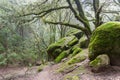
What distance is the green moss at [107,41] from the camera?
7389 millimetres

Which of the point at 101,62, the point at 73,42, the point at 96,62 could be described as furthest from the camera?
the point at 73,42

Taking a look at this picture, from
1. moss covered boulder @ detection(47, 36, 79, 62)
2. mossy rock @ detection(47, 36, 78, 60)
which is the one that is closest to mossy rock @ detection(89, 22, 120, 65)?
moss covered boulder @ detection(47, 36, 79, 62)

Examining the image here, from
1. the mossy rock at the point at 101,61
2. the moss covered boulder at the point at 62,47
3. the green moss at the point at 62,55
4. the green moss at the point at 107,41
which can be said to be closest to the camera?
the mossy rock at the point at 101,61

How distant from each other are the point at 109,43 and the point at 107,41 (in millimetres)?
121

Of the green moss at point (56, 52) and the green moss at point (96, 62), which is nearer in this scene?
the green moss at point (96, 62)

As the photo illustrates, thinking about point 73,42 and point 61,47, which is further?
point 61,47

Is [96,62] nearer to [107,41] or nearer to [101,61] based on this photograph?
[101,61]

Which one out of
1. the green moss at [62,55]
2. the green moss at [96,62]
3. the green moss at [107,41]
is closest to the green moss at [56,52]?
the green moss at [62,55]

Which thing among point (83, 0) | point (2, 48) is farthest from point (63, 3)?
point (2, 48)

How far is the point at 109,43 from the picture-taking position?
7.47 m

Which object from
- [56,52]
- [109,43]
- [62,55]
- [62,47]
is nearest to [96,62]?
[109,43]

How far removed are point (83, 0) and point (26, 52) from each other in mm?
7390

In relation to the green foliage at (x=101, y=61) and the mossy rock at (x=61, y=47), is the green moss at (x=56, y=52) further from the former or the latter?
the green foliage at (x=101, y=61)

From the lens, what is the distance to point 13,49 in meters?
15.0
